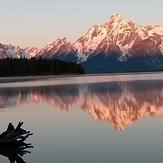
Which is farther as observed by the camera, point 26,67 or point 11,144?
point 26,67

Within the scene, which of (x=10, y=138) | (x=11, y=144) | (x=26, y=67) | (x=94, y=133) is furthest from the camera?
(x=26, y=67)

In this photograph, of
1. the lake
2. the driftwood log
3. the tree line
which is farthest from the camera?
the tree line

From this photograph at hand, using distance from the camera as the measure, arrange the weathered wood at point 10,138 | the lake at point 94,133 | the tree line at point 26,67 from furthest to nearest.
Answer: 1. the tree line at point 26,67
2. the weathered wood at point 10,138
3. the lake at point 94,133

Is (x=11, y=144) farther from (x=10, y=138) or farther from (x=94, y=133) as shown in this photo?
(x=94, y=133)

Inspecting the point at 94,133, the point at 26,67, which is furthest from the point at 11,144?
the point at 26,67

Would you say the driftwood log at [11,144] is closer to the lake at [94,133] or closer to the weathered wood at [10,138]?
the weathered wood at [10,138]

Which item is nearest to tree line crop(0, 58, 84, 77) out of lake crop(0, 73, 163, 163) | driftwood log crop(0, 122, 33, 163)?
lake crop(0, 73, 163, 163)

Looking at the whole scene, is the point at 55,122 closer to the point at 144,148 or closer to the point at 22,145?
the point at 22,145

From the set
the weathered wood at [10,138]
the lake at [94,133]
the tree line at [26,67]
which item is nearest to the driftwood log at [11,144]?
the weathered wood at [10,138]

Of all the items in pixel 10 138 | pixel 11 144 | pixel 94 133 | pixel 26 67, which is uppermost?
pixel 10 138

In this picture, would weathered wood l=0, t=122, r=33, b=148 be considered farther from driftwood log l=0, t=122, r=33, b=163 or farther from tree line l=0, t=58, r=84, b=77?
tree line l=0, t=58, r=84, b=77

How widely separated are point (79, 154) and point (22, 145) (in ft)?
12.0

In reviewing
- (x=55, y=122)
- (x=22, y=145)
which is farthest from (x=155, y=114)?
(x=22, y=145)

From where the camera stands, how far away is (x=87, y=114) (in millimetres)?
35406
